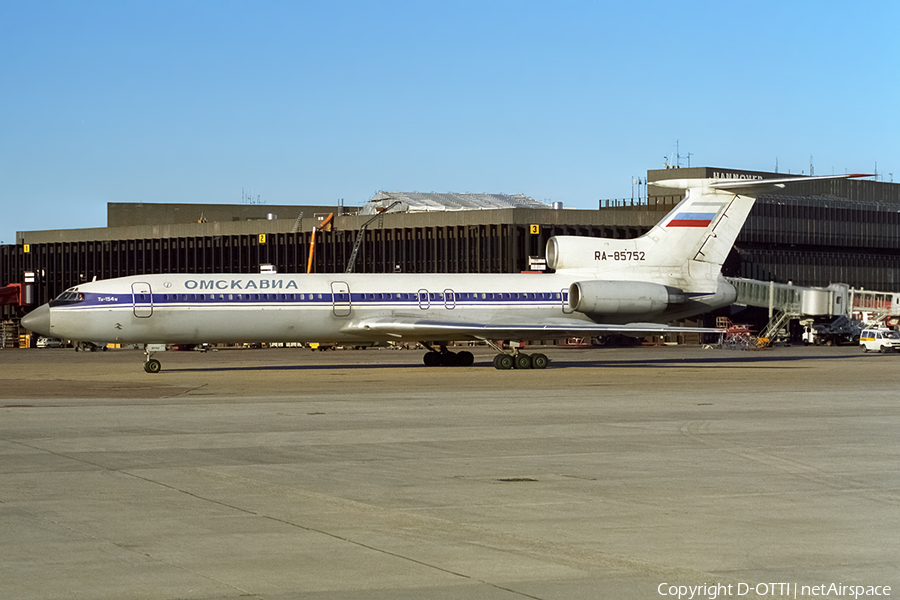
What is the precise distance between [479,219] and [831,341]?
1333 inches

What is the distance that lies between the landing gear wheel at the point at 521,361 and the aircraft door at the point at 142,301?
13.8m

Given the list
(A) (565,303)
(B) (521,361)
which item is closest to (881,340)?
(A) (565,303)

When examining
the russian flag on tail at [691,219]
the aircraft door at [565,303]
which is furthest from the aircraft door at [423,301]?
the russian flag on tail at [691,219]

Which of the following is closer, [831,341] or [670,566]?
[670,566]

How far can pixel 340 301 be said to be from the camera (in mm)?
41438

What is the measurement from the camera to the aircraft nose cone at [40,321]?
3988 cm

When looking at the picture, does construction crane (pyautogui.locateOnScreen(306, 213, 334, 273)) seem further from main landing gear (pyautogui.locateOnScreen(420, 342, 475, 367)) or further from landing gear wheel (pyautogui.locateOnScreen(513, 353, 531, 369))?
landing gear wheel (pyautogui.locateOnScreen(513, 353, 531, 369))

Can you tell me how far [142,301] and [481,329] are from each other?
40.5ft

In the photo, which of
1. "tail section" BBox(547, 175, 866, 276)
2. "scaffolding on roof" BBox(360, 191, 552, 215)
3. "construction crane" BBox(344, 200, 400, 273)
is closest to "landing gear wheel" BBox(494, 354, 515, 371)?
"tail section" BBox(547, 175, 866, 276)

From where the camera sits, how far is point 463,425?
20.7 metres

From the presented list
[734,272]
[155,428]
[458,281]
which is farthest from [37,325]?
[734,272]

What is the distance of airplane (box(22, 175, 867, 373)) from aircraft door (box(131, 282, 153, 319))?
4cm

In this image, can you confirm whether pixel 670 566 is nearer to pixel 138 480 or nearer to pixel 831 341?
pixel 138 480

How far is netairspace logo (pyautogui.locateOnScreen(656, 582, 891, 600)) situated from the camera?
8180mm
